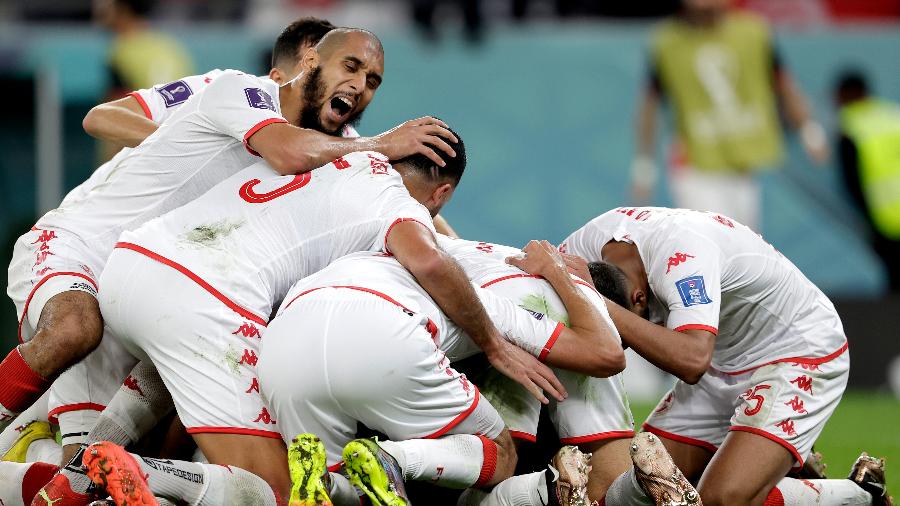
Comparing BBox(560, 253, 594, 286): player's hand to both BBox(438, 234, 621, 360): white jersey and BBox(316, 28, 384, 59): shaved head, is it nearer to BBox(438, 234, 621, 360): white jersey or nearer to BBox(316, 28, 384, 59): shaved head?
BBox(438, 234, 621, 360): white jersey

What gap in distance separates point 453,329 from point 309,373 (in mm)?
676

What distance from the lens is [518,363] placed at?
17.2 ft

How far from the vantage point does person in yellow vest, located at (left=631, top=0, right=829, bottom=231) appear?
13461 millimetres

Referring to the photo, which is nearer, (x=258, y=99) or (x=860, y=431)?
(x=258, y=99)

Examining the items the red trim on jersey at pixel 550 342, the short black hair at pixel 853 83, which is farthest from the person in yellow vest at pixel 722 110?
the red trim on jersey at pixel 550 342

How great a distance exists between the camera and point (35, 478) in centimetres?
523

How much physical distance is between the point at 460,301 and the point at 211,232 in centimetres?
109

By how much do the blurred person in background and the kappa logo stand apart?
335 inches

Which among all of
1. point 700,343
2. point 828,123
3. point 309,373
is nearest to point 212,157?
point 309,373

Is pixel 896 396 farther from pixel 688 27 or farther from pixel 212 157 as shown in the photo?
pixel 212 157

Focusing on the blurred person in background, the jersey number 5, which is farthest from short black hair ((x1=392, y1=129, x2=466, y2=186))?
the blurred person in background

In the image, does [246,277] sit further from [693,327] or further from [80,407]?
[693,327]

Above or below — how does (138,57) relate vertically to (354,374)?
below

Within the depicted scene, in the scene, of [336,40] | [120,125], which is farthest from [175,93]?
[336,40]
